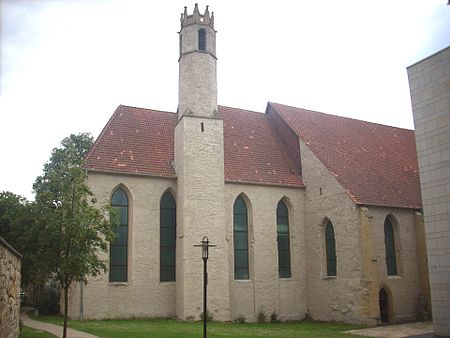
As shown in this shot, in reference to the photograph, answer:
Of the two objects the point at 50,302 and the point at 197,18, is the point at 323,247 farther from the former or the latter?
the point at 50,302

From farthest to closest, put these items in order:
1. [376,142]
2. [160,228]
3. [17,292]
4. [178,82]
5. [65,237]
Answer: [376,142], [178,82], [160,228], [65,237], [17,292]

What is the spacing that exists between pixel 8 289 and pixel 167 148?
57.9 feet

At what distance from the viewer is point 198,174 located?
2519cm

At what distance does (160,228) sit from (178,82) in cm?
823

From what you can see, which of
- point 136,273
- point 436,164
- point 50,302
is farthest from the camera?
point 50,302

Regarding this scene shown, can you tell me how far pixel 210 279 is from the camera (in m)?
24.2

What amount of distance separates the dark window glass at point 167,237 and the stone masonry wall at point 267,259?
2.88 metres

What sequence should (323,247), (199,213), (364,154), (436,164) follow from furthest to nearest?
(364,154) < (323,247) < (199,213) < (436,164)

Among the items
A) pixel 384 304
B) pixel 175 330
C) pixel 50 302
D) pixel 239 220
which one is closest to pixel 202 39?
pixel 239 220

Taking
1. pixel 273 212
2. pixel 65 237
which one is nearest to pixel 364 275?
pixel 273 212

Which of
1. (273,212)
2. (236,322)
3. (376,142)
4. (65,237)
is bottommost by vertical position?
(236,322)

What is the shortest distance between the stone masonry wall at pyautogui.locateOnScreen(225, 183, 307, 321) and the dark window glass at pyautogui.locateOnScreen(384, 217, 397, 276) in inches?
176

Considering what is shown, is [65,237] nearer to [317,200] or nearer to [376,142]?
[317,200]

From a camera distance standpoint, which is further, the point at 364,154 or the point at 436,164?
the point at 364,154
